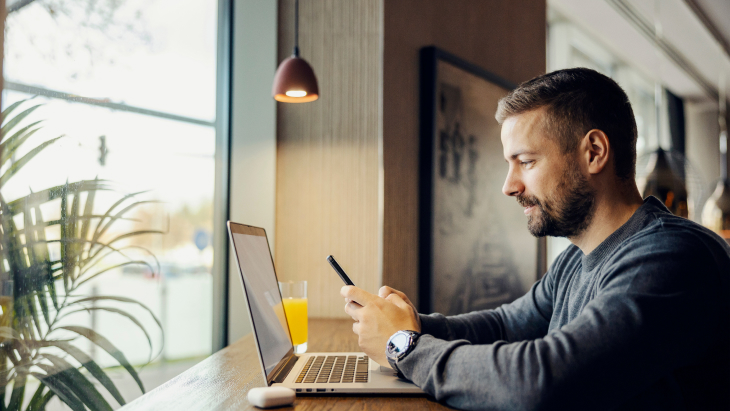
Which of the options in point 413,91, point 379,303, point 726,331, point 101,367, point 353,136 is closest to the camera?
point 726,331

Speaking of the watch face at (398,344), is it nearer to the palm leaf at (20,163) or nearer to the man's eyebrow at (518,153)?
the man's eyebrow at (518,153)

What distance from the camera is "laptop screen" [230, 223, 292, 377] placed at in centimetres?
89

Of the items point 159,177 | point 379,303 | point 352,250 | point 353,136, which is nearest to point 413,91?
point 353,136

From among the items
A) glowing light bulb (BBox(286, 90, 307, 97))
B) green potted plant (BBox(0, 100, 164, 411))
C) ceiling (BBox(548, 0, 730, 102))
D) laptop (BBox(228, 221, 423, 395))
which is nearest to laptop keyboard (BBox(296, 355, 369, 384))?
laptop (BBox(228, 221, 423, 395))

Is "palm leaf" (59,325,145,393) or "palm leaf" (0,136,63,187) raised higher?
"palm leaf" (0,136,63,187)

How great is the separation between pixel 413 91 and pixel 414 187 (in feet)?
1.21

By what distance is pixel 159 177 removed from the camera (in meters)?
1.64

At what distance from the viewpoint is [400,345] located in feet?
2.75

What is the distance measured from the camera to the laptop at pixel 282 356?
0.86m

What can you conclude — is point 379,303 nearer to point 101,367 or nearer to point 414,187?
point 101,367

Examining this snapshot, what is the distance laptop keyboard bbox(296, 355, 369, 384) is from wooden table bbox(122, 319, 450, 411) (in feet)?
0.21

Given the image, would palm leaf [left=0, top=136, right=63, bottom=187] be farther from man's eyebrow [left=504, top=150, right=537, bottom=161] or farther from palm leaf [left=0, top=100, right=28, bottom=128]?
man's eyebrow [left=504, top=150, right=537, bottom=161]

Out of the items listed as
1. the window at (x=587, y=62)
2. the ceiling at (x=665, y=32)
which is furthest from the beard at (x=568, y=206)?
the ceiling at (x=665, y=32)

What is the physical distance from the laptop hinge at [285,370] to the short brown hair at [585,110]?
696 mm
